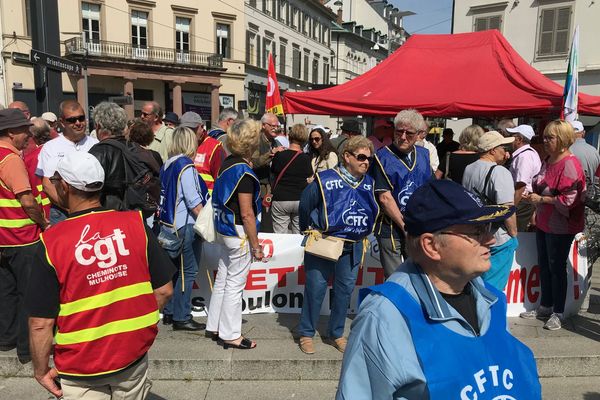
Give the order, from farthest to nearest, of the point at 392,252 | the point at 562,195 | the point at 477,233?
the point at 562,195, the point at 392,252, the point at 477,233

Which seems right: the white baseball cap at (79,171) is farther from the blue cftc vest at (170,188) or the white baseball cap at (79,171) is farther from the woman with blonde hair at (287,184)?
the woman with blonde hair at (287,184)

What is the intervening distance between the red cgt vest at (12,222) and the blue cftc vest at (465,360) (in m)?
3.22

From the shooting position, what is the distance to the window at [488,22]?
19.8 metres

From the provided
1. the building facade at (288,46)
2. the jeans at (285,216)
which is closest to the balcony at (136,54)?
the building facade at (288,46)

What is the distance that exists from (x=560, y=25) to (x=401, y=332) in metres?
21.2

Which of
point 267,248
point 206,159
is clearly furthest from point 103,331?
point 206,159

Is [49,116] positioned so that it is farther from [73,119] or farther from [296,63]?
[296,63]

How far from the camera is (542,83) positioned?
20.1ft

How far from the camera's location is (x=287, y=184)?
18.4ft

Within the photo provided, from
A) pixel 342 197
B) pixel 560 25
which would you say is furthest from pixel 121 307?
pixel 560 25

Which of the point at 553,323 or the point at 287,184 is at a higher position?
the point at 287,184

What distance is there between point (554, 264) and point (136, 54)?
1259 inches

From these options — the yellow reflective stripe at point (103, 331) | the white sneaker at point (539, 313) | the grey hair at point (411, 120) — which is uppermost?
the grey hair at point (411, 120)

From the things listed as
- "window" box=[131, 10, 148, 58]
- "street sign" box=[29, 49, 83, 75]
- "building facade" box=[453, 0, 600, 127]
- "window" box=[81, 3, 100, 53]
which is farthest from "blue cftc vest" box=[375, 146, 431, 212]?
"window" box=[131, 10, 148, 58]
